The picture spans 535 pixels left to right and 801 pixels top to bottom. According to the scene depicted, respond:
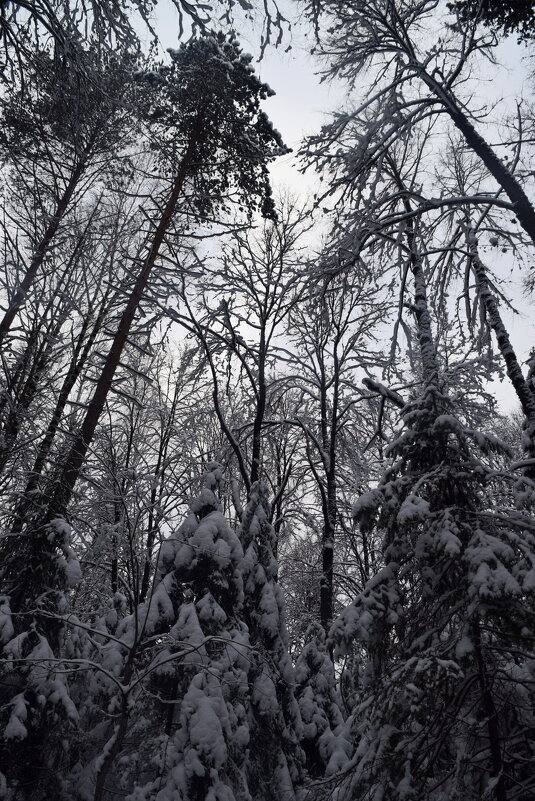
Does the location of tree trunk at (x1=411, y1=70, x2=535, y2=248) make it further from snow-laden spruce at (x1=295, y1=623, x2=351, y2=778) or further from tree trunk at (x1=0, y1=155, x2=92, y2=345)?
snow-laden spruce at (x1=295, y1=623, x2=351, y2=778)

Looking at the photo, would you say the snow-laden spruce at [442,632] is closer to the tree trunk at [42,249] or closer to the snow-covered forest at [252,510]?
the snow-covered forest at [252,510]

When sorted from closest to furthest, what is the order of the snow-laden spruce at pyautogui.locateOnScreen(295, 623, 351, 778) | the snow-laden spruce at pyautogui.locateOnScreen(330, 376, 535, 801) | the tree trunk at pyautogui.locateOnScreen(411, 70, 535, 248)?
the snow-laden spruce at pyautogui.locateOnScreen(330, 376, 535, 801) → the tree trunk at pyautogui.locateOnScreen(411, 70, 535, 248) → the snow-laden spruce at pyautogui.locateOnScreen(295, 623, 351, 778)

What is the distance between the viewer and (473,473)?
3824 millimetres

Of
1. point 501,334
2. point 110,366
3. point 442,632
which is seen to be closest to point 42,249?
point 110,366

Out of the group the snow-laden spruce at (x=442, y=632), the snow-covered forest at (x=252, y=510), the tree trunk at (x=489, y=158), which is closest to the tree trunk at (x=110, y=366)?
the snow-covered forest at (x=252, y=510)

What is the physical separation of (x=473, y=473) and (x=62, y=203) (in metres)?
9.16

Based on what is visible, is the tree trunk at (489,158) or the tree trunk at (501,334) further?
the tree trunk at (501,334)

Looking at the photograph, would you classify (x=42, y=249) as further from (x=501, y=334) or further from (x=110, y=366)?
(x=501, y=334)

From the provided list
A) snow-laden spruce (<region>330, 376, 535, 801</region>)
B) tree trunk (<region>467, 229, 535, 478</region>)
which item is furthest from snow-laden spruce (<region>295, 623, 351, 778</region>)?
tree trunk (<region>467, 229, 535, 478</region>)

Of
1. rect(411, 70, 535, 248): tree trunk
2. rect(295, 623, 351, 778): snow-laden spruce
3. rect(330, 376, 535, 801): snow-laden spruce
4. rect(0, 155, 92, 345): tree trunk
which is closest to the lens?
rect(330, 376, 535, 801): snow-laden spruce

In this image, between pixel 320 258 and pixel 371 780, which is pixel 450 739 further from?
pixel 320 258

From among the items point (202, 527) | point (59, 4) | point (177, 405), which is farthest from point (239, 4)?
point (177, 405)

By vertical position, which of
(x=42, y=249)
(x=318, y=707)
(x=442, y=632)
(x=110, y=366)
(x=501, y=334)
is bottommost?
(x=318, y=707)

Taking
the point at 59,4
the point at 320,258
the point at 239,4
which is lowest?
the point at 320,258
